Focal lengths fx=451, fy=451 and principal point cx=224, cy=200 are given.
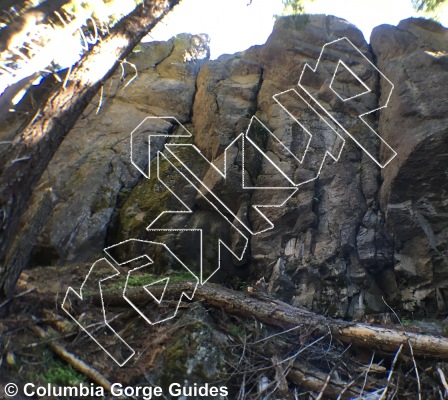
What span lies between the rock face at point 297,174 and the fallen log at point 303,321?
51.8 inches

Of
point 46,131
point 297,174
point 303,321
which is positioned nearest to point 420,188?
point 297,174

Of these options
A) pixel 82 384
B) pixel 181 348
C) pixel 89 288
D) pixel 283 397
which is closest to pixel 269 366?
pixel 283 397

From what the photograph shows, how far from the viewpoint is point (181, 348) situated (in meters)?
4.37

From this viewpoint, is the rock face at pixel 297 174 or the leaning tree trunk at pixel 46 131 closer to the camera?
the leaning tree trunk at pixel 46 131

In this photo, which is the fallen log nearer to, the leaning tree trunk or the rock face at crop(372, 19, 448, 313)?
the leaning tree trunk

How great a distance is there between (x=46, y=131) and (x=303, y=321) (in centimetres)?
344

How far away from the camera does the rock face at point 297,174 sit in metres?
6.56

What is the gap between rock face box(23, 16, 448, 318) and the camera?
6559 millimetres

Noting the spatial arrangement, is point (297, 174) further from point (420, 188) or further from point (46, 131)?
point (46, 131)

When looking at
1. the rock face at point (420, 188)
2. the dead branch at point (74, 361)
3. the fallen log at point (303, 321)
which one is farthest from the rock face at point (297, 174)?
the dead branch at point (74, 361)

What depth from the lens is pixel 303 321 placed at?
→ 4.91 metres

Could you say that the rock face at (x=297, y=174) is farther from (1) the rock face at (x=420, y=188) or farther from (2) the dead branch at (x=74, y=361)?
(2) the dead branch at (x=74, y=361)

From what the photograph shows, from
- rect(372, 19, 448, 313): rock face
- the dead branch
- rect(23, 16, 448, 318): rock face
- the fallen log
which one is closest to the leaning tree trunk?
the dead branch

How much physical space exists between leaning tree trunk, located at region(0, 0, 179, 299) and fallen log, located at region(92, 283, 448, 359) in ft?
4.52
